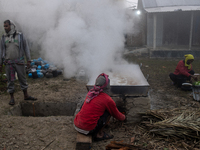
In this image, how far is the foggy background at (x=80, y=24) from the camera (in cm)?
589

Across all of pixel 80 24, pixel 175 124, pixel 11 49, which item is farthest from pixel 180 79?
pixel 11 49

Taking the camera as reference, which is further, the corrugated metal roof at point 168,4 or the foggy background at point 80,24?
the corrugated metal roof at point 168,4

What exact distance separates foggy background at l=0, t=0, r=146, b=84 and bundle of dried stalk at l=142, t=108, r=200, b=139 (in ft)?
7.79

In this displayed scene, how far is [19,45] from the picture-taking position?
4.14 metres

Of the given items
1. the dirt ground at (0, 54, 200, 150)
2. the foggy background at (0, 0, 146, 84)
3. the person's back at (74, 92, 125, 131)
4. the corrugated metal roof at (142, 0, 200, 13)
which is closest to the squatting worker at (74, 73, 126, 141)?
the person's back at (74, 92, 125, 131)

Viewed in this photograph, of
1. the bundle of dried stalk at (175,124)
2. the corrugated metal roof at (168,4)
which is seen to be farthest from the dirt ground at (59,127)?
the corrugated metal roof at (168,4)

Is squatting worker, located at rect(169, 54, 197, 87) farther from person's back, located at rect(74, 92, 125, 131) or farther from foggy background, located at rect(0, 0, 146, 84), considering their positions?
person's back, located at rect(74, 92, 125, 131)

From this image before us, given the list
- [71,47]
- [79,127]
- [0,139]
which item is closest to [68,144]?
[79,127]

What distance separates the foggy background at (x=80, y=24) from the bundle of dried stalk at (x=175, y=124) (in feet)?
7.79

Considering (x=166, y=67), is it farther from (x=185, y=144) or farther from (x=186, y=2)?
(x=185, y=144)

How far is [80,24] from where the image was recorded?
615 centimetres

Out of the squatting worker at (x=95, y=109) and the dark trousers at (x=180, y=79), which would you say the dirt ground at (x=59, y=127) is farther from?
the squatting worker at (x=95, y=109)

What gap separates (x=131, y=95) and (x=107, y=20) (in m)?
3.52

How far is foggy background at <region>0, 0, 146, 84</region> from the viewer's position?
5891 mm
